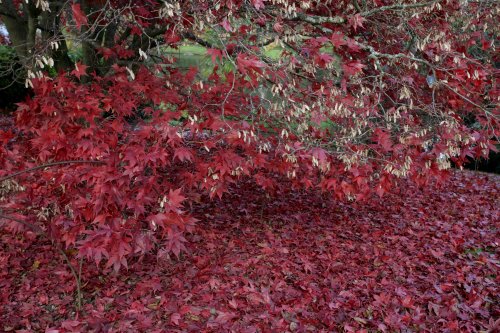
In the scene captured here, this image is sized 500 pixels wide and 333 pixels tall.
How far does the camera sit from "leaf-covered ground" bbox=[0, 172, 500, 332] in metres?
3.41

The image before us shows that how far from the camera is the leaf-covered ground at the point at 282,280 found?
3.41 meters

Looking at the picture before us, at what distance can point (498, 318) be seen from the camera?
351 centimetres

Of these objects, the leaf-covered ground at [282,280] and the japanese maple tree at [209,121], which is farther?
the leaf-covered ground at [282,280]

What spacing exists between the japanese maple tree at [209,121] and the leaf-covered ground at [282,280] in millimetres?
458

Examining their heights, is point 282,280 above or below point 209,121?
below

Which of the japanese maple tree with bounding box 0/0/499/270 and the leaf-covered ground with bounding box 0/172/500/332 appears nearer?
the japanese maple tree with bounding box 0/0/499/270

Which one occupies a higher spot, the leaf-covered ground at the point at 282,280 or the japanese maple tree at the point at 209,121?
the japanese maple tree at the point at 209,121

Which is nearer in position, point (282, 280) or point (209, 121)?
point (209, 121)

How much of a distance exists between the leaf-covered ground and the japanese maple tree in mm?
458

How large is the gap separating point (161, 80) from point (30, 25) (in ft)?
5.24

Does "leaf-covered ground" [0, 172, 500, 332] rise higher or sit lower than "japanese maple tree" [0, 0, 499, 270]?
lower

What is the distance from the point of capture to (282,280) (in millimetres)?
3969

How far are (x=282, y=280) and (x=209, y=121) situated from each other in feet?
5.28

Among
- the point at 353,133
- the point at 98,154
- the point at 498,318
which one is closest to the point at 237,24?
the point at 353,133
